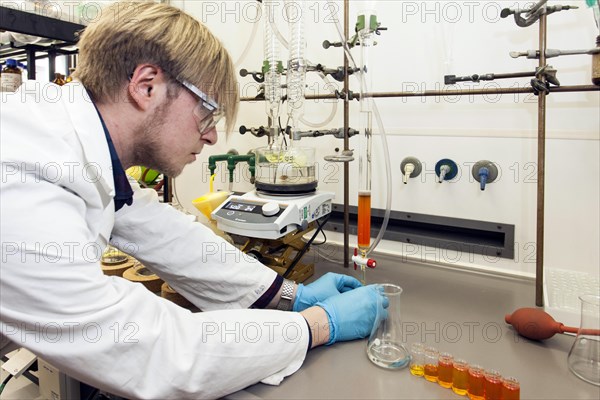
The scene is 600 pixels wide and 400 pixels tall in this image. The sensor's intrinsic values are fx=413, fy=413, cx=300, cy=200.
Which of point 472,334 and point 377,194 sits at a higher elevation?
point 377,194

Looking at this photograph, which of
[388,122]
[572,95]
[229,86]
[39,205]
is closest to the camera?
[39,205]

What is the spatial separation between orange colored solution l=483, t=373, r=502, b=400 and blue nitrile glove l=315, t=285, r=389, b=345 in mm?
232

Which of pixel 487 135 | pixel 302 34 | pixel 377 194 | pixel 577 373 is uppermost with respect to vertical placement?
pixel 302 34

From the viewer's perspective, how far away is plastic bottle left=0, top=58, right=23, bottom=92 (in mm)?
1589

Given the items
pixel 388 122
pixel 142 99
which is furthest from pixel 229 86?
pixel 388 122

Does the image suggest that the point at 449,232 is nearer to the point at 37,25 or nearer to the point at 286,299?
the point at 286,299

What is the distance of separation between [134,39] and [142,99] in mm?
127

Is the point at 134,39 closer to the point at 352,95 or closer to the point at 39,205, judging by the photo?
the point at 39,205

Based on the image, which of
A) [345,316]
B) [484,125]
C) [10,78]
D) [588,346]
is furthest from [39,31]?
[588,346]

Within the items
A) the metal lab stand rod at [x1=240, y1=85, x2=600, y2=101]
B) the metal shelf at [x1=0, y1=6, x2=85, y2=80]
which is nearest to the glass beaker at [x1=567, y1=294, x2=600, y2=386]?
the metal lab stand rod at [x1=240, y1=85, x2=600, y2=101]

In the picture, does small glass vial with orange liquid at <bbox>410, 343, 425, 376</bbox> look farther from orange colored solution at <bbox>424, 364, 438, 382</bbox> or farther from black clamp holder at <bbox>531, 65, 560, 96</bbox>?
black clamp holder at <bbox>531, 65, 560, 96</bbox>

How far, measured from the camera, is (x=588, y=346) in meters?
0.78

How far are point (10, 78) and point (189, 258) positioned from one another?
119 cm

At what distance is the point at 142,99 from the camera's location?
880 millimetres
